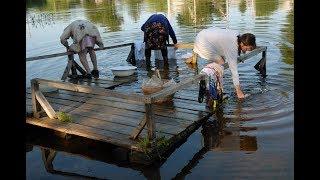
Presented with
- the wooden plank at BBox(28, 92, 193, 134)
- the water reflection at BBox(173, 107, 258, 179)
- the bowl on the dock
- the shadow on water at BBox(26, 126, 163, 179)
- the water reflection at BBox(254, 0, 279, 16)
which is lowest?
the shadow on water at BBox(26, 126, 163, 179)

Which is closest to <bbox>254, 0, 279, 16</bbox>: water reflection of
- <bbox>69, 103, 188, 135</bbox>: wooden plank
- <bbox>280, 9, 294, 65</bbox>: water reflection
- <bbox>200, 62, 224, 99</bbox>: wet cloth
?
<bbox>280, 9, 294, 65</bbox>: water reflection

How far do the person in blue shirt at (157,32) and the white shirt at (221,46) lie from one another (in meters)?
3.37

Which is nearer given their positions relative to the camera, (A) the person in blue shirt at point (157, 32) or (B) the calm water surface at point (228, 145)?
(B) the calm water surface at point (228, 145)

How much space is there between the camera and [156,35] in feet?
37.3

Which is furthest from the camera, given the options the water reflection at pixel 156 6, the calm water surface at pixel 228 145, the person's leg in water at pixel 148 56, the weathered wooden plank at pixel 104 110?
the water reflection at pixel 156 6

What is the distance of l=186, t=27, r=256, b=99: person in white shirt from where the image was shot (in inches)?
270

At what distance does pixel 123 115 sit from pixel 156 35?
4875mm

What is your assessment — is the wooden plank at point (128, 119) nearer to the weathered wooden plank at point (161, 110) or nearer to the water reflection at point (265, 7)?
the weathered wooden plank at point (161, 110)

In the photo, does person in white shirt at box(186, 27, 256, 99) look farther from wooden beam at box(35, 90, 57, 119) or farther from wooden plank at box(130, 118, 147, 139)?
wooden beam at box(35, 90, 57, 119)

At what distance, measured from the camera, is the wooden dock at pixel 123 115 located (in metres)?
5.66

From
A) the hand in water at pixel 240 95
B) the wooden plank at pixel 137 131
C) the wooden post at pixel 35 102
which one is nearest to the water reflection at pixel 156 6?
the hand in water at pixel 240 95

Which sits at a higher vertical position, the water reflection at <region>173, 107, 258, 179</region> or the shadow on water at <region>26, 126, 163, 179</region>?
the water reflection at <region>173, 107, 258, 179</region>

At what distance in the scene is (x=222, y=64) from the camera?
778 centimetres
